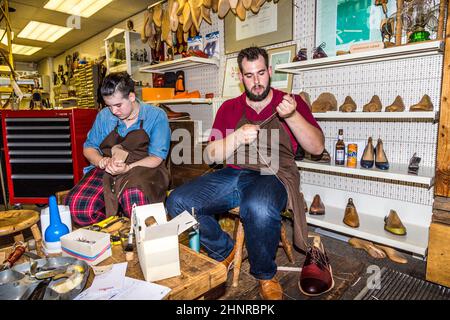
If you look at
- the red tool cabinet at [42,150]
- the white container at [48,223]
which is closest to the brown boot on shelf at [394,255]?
the white container at [48,223]

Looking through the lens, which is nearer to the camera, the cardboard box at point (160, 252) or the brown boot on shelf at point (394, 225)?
the cardboard box at point (160, 252)

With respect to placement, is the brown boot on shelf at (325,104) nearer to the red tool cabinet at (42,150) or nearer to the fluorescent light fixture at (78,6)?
the red tool cabinet at (42,150)

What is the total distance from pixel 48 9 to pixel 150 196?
14.8ft

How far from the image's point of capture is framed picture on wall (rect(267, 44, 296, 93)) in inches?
111

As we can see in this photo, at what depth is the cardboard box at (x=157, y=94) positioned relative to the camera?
A: 3.75m

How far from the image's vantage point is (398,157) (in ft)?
7.56

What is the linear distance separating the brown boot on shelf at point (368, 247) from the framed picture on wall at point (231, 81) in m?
1.85

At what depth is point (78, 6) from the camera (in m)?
4.71

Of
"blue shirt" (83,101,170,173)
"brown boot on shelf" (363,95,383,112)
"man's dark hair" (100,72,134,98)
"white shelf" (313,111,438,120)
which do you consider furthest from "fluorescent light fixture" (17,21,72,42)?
"brown boot on shelf" (363,95,383,112)

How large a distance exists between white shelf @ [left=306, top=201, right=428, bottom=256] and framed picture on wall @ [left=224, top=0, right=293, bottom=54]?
168 cm

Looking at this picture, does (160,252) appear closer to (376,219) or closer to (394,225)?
(394,225)

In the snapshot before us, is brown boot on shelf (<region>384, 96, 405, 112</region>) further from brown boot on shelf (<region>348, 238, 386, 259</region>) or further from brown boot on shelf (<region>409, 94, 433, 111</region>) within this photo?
brown boot on shelf (<region>348, 238, 386, 259</region>)

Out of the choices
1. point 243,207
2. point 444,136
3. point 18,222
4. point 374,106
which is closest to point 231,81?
point 374,106

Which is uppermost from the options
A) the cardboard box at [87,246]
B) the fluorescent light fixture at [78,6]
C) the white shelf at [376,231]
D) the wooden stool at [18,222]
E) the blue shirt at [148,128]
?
the fluorescent light fixture at [78,6]
